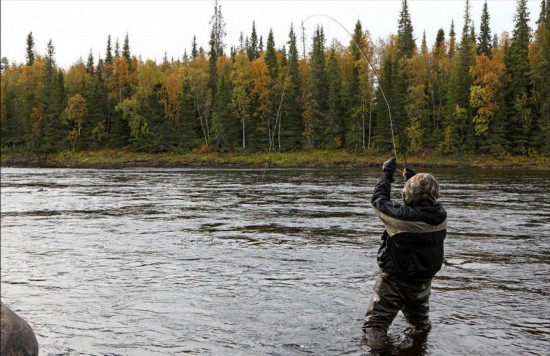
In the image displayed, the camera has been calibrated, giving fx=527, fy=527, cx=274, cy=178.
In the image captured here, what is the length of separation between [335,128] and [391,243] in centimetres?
7079

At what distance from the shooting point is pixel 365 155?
69125mm

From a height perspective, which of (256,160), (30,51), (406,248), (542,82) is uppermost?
(30,51)

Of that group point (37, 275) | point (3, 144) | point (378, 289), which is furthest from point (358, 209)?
point (3, 144)

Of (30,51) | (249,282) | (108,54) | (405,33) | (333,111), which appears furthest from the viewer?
(30,51)

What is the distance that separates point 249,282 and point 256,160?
196ft

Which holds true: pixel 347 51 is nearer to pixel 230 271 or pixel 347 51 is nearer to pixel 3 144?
pixel 3 144

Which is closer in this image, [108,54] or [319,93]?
[319,93]

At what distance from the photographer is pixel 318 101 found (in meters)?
79.4

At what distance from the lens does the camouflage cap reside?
5812 millimetres

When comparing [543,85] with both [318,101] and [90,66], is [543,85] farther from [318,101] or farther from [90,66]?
[90,66]

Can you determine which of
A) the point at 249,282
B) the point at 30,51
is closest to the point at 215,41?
the point at 30,51

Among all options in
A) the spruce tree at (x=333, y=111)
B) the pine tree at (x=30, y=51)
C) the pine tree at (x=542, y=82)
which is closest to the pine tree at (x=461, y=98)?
the pine tree at (x=542, y=82)

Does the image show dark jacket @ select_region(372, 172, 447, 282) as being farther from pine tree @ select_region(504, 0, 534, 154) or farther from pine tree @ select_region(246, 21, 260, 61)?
pine tree @ select_region(246, 21, 260, 61)

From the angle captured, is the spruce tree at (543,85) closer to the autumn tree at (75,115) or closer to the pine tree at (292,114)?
the pine tree at (292,114)
